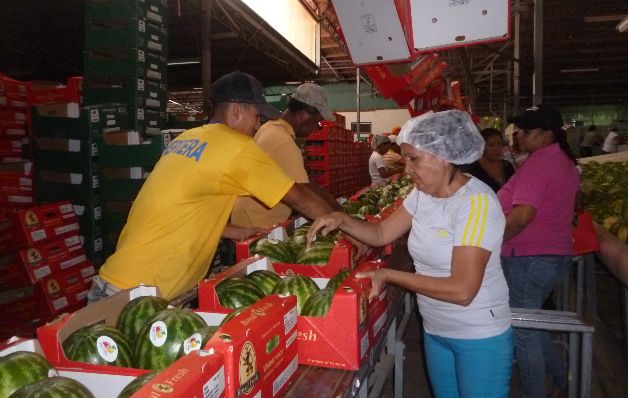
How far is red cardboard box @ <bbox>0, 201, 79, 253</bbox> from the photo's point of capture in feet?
16.5

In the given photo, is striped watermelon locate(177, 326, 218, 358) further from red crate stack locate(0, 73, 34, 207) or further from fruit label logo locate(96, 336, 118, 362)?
red crate stack locate(0, 73, 34, 207)

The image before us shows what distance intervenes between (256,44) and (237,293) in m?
9.92

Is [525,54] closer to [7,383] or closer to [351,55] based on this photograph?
[351,55]

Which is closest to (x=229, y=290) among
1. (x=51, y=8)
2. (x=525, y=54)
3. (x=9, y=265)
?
(x=9, y=265)

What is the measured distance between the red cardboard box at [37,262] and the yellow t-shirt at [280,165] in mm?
2636

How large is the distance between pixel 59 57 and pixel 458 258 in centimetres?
1351

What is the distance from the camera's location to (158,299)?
6.06ft

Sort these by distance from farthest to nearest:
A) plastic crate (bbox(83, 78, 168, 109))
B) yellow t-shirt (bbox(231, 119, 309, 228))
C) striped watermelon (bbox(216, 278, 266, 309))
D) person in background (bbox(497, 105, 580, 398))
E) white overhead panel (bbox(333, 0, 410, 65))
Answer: plastic crate (bbox(83, 78, 168, 109))
yellow t-shirt (bbox(231, 119, 309, 228))
person in background (bbox(497, 105, 580, 398))
white overhead panel (bbox(333, 0, 410, 65))
striped watermelon (bbox(216, 278, 266, 309))

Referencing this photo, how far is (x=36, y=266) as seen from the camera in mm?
5086

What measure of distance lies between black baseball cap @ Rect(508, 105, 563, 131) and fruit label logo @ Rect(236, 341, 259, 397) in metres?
3.10

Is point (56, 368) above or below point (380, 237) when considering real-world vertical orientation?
below

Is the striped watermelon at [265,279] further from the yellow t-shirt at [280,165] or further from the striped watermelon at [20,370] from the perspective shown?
the yellow t-shirt at [280,165]

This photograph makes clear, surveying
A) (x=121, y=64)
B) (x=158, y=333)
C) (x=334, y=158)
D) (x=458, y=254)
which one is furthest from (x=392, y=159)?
(x=158, y=333)

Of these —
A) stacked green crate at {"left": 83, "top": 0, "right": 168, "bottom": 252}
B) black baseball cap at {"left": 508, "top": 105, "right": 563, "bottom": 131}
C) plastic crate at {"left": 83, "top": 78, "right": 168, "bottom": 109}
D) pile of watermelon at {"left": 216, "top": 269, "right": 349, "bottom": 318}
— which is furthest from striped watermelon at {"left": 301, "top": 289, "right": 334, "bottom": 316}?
plastic crate at {"left": 83, "top": 78, "right": 168, "bottom": 109}
